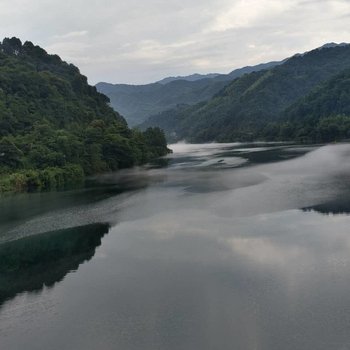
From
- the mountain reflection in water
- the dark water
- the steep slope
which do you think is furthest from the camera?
the steep slope

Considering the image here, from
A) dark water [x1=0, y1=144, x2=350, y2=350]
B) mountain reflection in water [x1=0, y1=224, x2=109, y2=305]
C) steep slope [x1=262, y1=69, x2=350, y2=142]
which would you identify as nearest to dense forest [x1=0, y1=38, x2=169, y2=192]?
dark water [x1=0, y1=144, x2=350, y2=350]

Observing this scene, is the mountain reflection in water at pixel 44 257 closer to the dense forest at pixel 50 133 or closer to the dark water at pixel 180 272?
the dark water at pixel 180 272

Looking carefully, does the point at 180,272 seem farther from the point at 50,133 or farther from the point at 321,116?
the point at 321,116

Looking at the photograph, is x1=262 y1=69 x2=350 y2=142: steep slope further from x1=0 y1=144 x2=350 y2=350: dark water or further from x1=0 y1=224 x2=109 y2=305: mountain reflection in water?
x1=0 y1=224 x2=109 y2=305: mountain reflection in water

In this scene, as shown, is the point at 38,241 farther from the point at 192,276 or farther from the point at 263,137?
the point at 263,137

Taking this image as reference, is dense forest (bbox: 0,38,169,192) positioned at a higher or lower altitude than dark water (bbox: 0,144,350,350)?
higher
